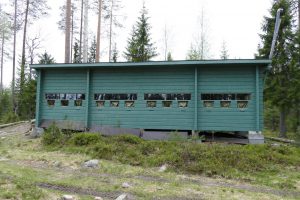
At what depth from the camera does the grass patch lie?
7.12 meters

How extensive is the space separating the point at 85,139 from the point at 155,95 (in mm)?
3690

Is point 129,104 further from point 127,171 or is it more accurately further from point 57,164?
point 127,171

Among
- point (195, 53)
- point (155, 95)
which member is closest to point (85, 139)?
point (155, 95)

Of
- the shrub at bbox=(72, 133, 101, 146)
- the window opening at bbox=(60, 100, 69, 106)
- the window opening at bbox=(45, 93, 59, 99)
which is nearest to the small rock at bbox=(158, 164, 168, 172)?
the shrub at bbox=(72, 133, 101, 146)

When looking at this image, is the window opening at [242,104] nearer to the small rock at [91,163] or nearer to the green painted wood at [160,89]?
the green painted wood at [160,89]

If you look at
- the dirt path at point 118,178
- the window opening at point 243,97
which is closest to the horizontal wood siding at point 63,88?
the dirt path at point 118,178

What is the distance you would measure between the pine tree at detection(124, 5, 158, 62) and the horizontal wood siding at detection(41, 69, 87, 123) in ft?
31.6

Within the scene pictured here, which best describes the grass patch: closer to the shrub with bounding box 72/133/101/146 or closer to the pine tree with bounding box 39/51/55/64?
the shrub with bounding box 72/133/101/146

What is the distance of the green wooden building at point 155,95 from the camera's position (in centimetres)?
1074

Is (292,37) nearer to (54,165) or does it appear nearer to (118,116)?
(118,116)

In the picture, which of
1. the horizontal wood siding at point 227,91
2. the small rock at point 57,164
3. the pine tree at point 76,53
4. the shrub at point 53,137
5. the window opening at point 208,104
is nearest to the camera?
the small rock at point 57,164

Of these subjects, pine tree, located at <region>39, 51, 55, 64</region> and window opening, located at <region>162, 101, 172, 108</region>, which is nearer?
window opening, located at <region>162, 101, 172, 108</region>

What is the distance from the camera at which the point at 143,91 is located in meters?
11.7

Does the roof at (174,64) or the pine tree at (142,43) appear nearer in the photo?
the roof at (174,64)
